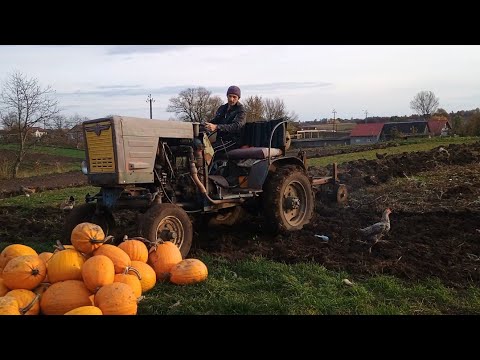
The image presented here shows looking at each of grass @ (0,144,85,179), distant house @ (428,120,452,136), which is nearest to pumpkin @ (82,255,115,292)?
grass @ (0,144,85,179)

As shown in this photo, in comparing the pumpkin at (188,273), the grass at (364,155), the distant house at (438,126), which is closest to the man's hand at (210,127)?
the pumpkin at (188,273)

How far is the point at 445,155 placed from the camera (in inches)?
617

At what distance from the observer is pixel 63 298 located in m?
3.85

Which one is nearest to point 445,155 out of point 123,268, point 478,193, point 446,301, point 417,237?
point 478,193

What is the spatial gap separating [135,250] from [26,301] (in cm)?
119

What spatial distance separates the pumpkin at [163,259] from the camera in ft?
16.1

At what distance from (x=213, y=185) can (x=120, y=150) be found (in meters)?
1.65

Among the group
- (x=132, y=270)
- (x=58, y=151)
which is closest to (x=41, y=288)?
(x=132, y=270)

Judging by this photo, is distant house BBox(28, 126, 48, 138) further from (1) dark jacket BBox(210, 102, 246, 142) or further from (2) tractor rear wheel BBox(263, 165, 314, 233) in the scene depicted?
(2) tractor rear wheel BBox(263, 165, 314, 233)

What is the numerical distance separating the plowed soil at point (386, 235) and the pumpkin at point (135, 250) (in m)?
1.34

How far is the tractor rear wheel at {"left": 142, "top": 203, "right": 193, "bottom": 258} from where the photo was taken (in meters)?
5.35

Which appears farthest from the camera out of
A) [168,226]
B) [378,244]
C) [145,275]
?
[378,244]

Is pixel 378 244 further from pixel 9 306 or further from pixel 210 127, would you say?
pixel 9 306

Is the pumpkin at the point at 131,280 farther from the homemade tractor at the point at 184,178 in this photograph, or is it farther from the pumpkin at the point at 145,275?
the homemade tractor at the point at 184,178
